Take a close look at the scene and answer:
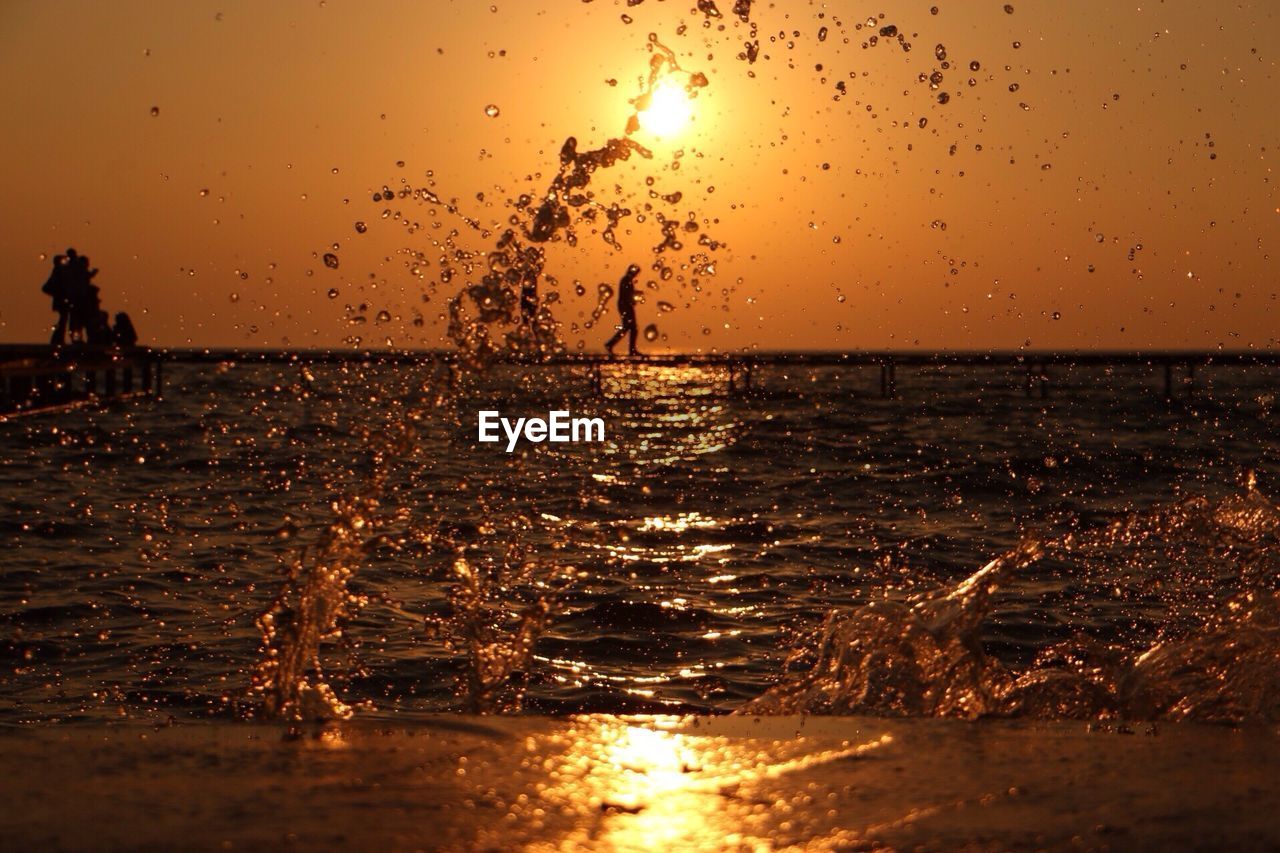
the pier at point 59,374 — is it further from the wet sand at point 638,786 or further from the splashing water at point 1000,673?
the wet sand at point 638,786

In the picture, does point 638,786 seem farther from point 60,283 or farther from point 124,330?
point 124,330

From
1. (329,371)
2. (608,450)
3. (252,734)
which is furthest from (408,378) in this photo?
(252,734)

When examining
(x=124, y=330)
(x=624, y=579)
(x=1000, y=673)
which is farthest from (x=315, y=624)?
(x=124, y=330)

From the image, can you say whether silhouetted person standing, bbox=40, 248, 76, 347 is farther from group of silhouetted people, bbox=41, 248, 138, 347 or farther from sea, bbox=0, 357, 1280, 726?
sea, bbox=0, 357, 1280, 726

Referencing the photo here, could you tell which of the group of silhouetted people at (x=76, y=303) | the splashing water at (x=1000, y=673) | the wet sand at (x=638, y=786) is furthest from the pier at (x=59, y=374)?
the wet sand at (x=638, y=786)

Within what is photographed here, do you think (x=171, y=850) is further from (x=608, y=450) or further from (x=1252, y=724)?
(x=608, y=450)

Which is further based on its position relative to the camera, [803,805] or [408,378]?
[408,378]

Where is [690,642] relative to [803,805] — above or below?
below
